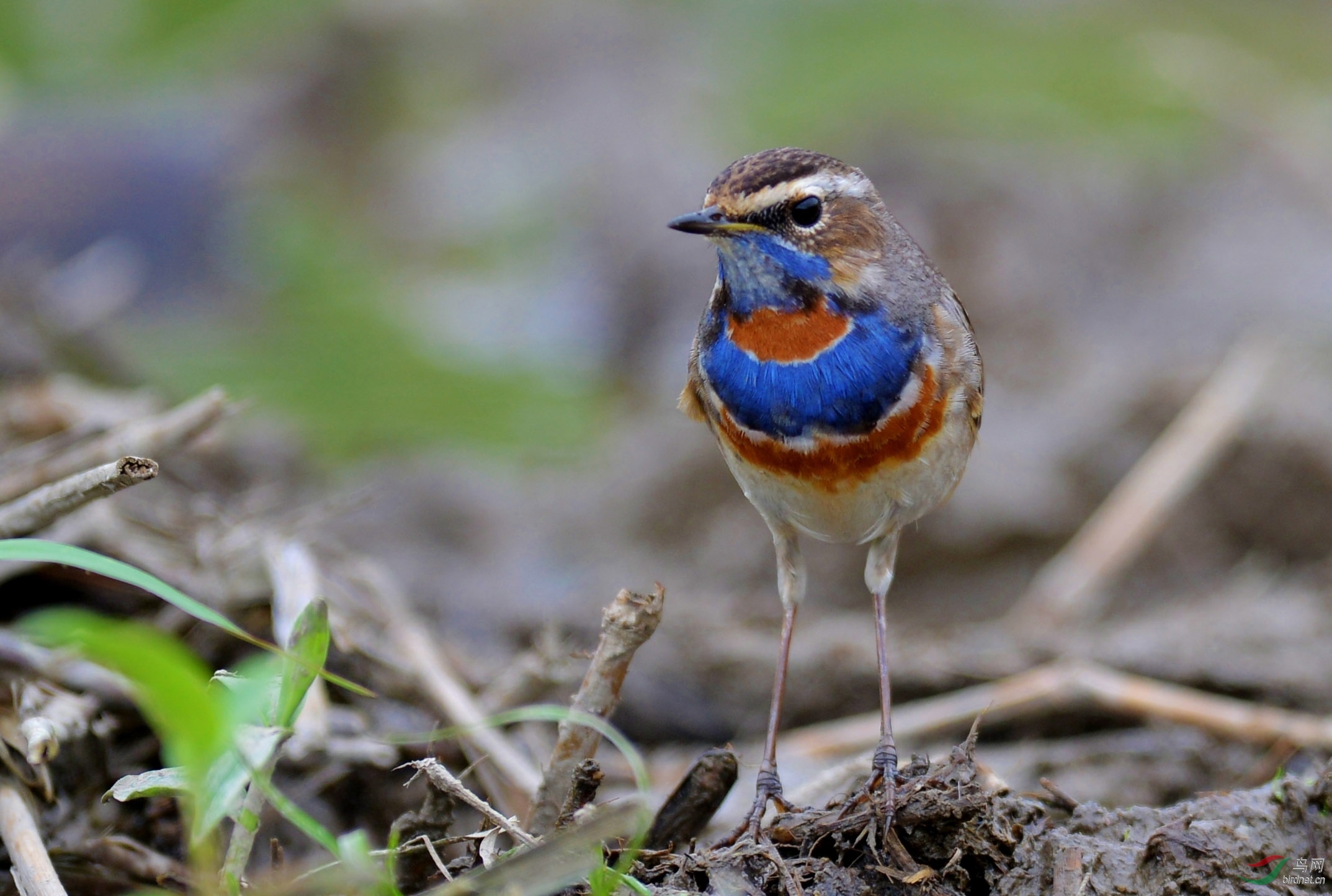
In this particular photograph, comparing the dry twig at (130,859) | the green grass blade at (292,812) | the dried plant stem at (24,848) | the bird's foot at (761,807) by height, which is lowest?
the dry twig at (130,859)

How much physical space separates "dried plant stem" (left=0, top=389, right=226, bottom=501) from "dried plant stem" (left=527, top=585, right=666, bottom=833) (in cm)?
128

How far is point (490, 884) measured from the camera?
90.5 inches

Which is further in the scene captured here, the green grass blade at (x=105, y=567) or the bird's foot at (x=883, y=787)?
the bird's foot at (x=883, y=787)

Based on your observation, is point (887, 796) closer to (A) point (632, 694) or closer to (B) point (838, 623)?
(A) point (632, 694)

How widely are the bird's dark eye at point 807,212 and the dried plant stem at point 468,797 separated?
148cm

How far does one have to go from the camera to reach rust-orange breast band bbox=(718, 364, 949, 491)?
3289 mm

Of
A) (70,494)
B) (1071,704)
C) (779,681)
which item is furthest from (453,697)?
(1071,704)

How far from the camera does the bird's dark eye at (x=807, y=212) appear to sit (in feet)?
10.8

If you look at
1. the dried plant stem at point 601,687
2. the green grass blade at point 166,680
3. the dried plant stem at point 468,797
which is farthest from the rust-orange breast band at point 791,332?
the green grass blade at point 166,680

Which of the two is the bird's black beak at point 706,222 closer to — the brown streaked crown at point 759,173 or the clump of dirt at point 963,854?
the brown streaked crown at point 759,173

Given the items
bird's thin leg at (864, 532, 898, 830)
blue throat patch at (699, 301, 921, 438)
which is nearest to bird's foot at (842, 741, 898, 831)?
bird's thin leg at (864, 532, 898, 830)

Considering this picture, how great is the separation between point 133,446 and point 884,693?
1937mm

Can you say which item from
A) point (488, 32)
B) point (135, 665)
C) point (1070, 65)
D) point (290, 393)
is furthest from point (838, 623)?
point (488, 32)

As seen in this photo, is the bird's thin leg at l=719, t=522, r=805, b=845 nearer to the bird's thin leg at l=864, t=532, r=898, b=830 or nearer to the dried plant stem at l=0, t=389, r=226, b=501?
the bird's thin leg at l=864, t=532, r=898, b=830
